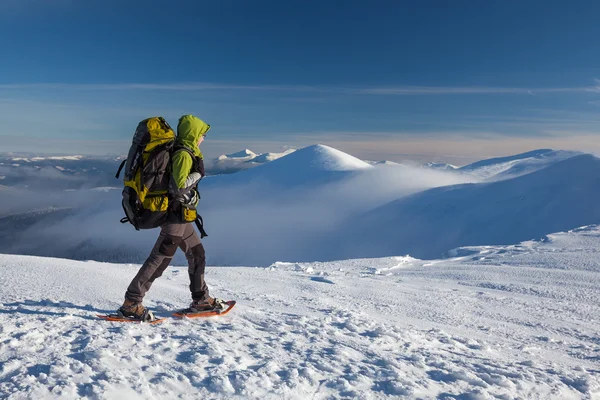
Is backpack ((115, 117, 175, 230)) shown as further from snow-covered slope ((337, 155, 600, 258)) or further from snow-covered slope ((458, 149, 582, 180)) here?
snow-covered slope ((458, 149, 582, 180))

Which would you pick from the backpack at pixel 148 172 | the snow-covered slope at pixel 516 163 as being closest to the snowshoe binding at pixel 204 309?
the backpack at pixel 148 172

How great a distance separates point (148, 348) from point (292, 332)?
1425 millimetres

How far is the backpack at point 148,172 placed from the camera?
13.2ft

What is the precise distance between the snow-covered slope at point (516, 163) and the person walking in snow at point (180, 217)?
75558 mm

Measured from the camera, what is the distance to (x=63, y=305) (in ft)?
15.6

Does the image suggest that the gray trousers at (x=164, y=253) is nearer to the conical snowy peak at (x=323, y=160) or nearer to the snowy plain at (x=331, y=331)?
the snowy plain at (x=331, y=331)

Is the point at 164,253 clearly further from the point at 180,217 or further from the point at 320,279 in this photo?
the point at 320,279

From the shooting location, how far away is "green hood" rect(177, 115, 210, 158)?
421 cm

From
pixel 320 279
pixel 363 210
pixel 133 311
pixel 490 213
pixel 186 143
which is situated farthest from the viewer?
pixel 363 210

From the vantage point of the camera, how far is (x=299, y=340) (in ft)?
13.4

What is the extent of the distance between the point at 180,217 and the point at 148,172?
0.55 metres

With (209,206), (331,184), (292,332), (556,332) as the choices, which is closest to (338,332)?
(292,332)

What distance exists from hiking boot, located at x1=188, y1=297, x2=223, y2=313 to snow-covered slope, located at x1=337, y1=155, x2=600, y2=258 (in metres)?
30.5

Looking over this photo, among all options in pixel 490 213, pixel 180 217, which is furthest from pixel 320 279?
pixel 490 213
